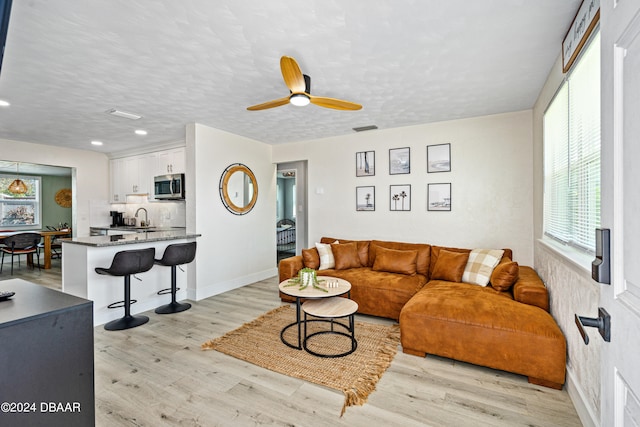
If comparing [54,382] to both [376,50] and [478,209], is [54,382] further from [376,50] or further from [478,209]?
[478,209]

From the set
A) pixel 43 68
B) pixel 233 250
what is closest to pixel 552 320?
pixel 233 250

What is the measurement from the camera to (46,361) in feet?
4.00

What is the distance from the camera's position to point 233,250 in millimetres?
4824

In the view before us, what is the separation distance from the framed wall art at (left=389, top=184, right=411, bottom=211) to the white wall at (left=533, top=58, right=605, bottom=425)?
5.73 feet

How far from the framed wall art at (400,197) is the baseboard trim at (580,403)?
271 cm

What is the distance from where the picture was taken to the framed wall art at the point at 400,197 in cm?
446

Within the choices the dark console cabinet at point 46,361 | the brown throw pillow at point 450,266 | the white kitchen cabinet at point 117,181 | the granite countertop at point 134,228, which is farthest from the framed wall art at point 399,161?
the white kitchen cabinet at point 117,181

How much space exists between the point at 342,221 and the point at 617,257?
169 inches

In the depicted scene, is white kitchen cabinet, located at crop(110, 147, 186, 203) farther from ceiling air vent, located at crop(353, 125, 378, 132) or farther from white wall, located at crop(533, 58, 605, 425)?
white wall, located at crop(533, 58, 605, 425)

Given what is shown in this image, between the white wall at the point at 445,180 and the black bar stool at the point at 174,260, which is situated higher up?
the white wall at the point at 445,180

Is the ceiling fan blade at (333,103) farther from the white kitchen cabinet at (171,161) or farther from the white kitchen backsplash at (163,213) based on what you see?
the white kitchen backsplash at (163,213)

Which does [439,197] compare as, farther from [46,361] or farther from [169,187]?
[169,187]

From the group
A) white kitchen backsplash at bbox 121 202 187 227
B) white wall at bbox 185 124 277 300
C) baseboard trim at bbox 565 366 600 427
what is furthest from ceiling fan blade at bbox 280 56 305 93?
white kitchen backsplash at bbox 121 202 187 227

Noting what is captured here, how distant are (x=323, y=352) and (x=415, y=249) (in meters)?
2.12
